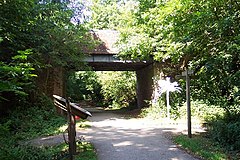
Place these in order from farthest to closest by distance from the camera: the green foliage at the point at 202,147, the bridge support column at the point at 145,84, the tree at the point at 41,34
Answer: the bridge support column at the point at 145,84 < the tree at the point at 41,34 < the green foliage at the point at 202,147

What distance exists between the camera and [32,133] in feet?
37.2

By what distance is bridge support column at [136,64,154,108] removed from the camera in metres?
20.0

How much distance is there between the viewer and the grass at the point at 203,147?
6891 mm

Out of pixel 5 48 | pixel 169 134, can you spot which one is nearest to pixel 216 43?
pixel 169 134

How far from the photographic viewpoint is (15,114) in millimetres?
13469

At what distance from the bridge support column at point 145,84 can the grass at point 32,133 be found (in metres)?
7.87

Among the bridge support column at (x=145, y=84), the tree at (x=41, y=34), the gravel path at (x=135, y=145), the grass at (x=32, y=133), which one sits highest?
the tree at (x=41, y=34)

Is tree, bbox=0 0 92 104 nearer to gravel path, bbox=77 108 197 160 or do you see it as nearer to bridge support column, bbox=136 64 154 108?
gravel path, bbox=77 108 197 160

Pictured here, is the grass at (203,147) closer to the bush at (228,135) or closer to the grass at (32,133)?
the bush at (228,135)

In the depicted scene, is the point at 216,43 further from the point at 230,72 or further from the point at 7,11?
the point at 7,11

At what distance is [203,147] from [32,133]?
280 inches

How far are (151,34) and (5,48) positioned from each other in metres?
7.65

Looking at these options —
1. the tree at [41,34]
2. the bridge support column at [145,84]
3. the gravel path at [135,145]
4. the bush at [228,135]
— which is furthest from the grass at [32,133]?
the bridge support column at [145,84]

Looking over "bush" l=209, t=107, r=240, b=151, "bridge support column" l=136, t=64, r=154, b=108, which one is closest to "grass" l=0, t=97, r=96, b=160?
"bush" l=209, t=107, r=240, b=151
